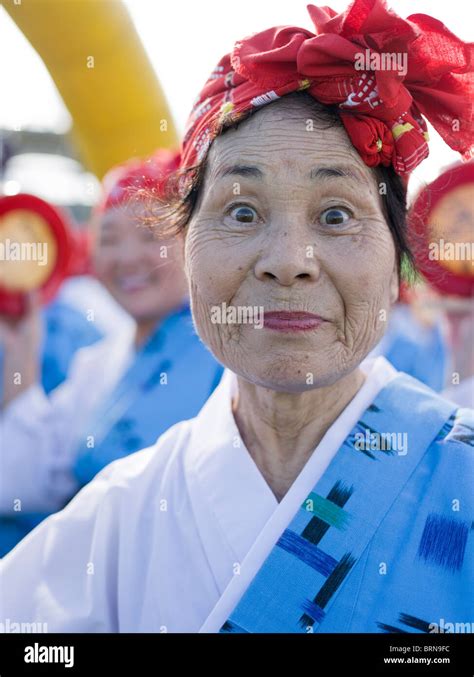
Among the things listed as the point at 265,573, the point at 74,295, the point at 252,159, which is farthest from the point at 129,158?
the point at 265,573

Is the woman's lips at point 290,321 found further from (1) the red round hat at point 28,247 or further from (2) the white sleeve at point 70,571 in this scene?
(1) the red round hat at point 28,247

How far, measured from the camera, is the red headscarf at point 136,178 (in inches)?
83.0

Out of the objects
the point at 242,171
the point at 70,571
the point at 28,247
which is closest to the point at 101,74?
the point at 28,247

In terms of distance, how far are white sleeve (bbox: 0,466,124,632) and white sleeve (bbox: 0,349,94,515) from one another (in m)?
1.76

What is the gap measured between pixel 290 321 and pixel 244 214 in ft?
0.84

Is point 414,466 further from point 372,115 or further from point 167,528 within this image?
point 372,115

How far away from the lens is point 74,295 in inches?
255

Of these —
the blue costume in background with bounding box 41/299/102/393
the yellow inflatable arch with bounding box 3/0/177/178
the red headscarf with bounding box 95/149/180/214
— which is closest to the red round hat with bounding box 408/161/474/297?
the red headscarf with bounding box 95/149/180/214

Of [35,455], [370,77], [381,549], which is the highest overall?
[370,77]

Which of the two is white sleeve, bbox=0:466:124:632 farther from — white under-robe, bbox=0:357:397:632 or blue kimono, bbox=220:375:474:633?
blue kimono, bbox=220:375:474:633

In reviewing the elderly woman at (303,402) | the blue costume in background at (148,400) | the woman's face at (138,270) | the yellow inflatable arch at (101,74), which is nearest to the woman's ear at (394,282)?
the elderly woman at (303,402)

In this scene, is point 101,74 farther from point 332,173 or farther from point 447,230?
point 332,173

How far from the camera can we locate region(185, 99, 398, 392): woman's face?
5.30 feet

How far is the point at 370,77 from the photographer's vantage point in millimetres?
1642
